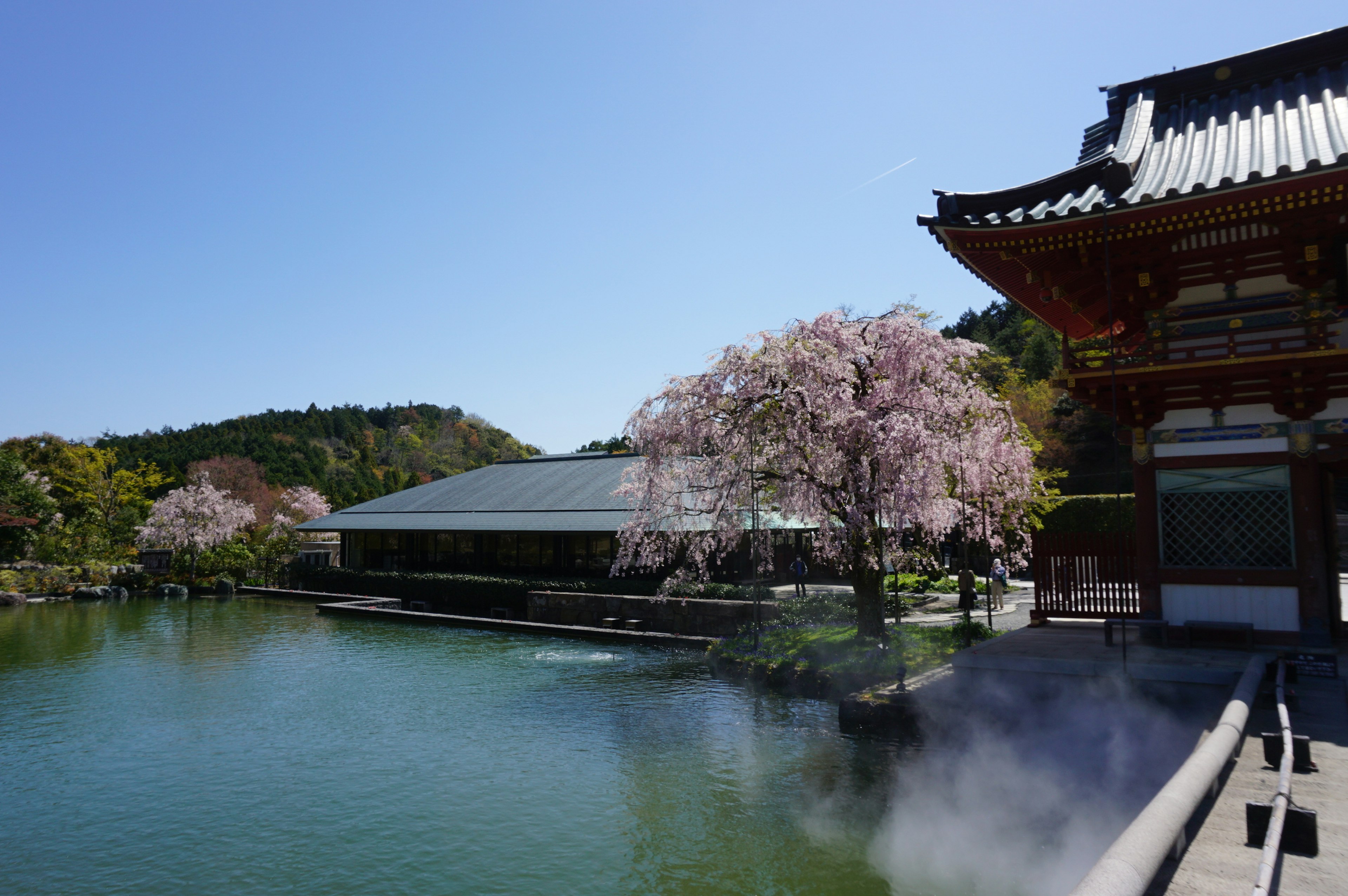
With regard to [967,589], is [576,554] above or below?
above

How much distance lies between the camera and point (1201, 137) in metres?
11.0

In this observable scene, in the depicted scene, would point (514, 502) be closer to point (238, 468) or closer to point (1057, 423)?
point (238, 468)

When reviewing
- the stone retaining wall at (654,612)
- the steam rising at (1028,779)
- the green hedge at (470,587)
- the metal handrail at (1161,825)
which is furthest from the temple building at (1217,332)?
the green hedge at (470,587)

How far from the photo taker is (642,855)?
24.8 feet

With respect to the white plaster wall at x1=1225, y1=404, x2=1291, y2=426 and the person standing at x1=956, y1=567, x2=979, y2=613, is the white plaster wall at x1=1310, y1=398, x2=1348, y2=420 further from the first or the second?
the person standing at x1=956, y1=567, x2=979, y2=613

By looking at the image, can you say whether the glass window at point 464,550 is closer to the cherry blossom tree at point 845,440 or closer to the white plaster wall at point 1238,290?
the cherry blossom tree at point 845,440

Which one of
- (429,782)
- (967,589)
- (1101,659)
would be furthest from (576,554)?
(1101,659)

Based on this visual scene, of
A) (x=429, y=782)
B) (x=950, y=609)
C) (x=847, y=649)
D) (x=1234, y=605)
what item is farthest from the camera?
(x=950, y=609)

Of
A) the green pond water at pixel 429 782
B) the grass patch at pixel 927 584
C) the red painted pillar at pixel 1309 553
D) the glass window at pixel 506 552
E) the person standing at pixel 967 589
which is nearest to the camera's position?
the green pond water at pixel 429 782

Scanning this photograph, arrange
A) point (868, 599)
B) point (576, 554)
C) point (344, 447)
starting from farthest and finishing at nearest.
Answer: point (344, 447) < point (576, 554) < point (868, 599)

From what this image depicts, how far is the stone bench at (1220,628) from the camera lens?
9.39m

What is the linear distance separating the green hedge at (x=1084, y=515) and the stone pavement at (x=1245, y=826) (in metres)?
26.3

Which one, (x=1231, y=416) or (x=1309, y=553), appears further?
(x=1231, y=416)

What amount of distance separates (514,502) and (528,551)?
9.19ft
